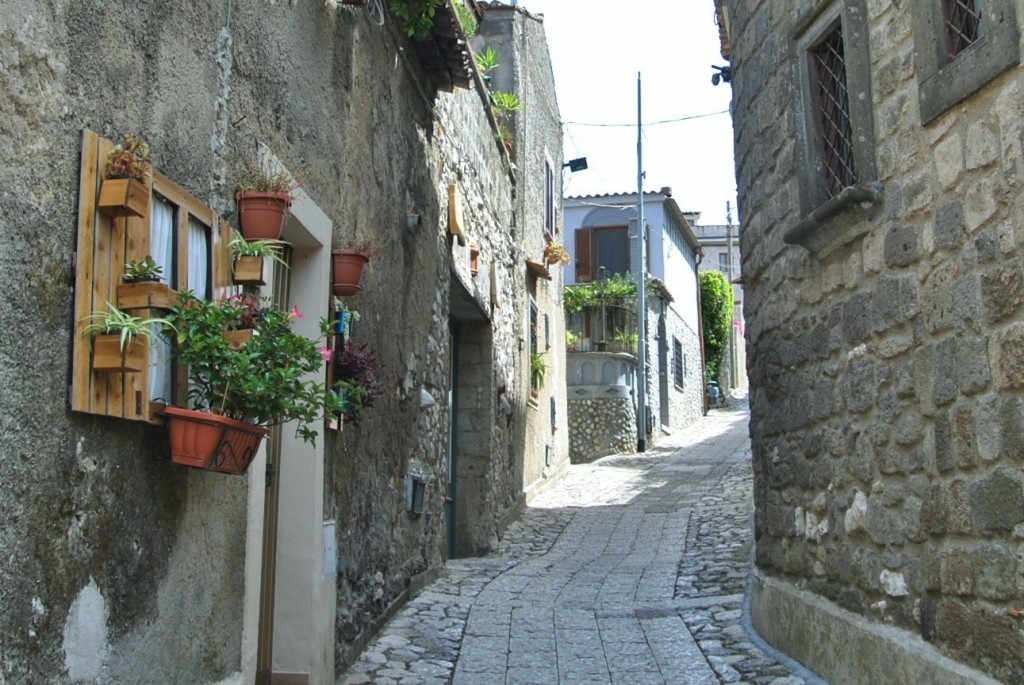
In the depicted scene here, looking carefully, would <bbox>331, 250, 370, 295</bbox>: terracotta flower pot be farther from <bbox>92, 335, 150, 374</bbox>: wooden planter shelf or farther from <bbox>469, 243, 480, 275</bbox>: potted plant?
<bbox>469, 243, 480, 275</bbox>: potted plant

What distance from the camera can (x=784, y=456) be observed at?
5.75 metres

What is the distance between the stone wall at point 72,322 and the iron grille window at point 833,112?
242 centimetres

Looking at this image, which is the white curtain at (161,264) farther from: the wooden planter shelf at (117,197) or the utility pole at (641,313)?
the utility pole at (641,313)

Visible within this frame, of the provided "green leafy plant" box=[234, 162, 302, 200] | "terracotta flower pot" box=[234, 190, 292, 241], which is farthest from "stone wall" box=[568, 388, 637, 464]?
"terracotta flower pot" box=[234, 190, 292, 241]

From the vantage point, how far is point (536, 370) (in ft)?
43.4

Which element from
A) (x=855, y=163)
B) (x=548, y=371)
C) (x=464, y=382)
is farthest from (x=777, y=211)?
(x=548, y=371)

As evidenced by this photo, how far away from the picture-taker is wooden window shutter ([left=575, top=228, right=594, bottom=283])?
2302cm

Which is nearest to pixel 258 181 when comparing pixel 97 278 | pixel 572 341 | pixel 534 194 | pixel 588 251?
pixel 97 278

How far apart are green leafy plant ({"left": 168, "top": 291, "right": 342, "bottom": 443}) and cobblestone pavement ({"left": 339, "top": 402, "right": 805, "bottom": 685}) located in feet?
7.38

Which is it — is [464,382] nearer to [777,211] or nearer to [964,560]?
[777,211]

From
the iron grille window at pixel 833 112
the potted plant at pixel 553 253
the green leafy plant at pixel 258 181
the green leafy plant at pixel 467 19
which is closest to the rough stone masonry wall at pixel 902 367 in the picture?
the iron grille window at pixel 833 112

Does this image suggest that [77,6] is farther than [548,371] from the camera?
No

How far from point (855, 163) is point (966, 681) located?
2237 millimetres

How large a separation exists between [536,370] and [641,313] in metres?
7.04
